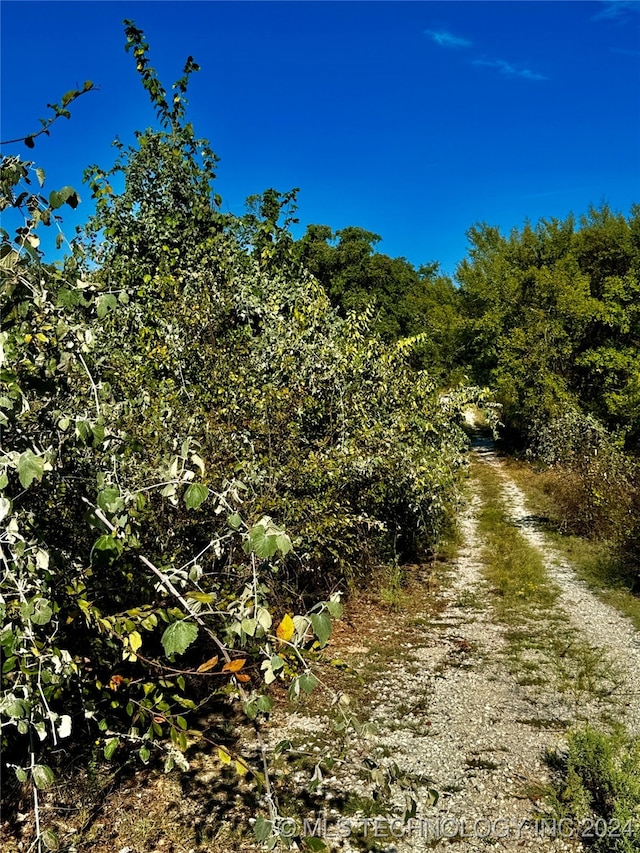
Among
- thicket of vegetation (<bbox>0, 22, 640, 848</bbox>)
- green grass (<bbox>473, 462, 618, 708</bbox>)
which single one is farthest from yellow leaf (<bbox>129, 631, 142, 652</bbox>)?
green grass (<bbox>473, 462, 618, 708</bbox>)

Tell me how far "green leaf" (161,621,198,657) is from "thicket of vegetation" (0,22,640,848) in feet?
0.05

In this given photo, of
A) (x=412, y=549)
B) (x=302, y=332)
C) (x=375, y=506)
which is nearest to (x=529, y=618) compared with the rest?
(x=375, y=506)

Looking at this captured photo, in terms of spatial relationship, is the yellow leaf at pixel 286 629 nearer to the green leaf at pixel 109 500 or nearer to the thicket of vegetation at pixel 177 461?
the thicket of vegetation at pixel 177 461

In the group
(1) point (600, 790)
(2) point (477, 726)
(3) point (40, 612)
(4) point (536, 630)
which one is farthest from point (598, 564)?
(3) point (40, 612)

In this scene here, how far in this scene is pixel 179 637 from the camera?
2.04 m

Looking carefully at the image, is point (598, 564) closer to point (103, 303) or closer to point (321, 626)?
point (321, 626)

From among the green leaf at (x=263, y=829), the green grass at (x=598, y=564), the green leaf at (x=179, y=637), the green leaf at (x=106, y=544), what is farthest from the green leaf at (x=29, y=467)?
the green grass at (x=598, y=564)

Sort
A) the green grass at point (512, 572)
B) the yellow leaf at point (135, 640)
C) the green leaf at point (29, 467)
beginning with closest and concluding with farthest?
the green leaf at point (29, 467)
the yellow leaf at point (135, 640)
the green grass at point (512, 572)

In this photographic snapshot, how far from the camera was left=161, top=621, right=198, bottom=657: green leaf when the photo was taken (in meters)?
2.00

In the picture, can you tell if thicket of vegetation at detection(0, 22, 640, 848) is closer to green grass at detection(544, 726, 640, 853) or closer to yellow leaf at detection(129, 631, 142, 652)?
yellow leaf at detection(129, 631, 142, 652)

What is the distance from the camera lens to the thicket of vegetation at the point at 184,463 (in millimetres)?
2326

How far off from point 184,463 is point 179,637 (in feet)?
2.21

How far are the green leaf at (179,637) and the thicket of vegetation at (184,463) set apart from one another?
1 cm

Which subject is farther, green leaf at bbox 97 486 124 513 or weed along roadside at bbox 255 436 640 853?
weed along roadside at bbox 255 436 640 853
